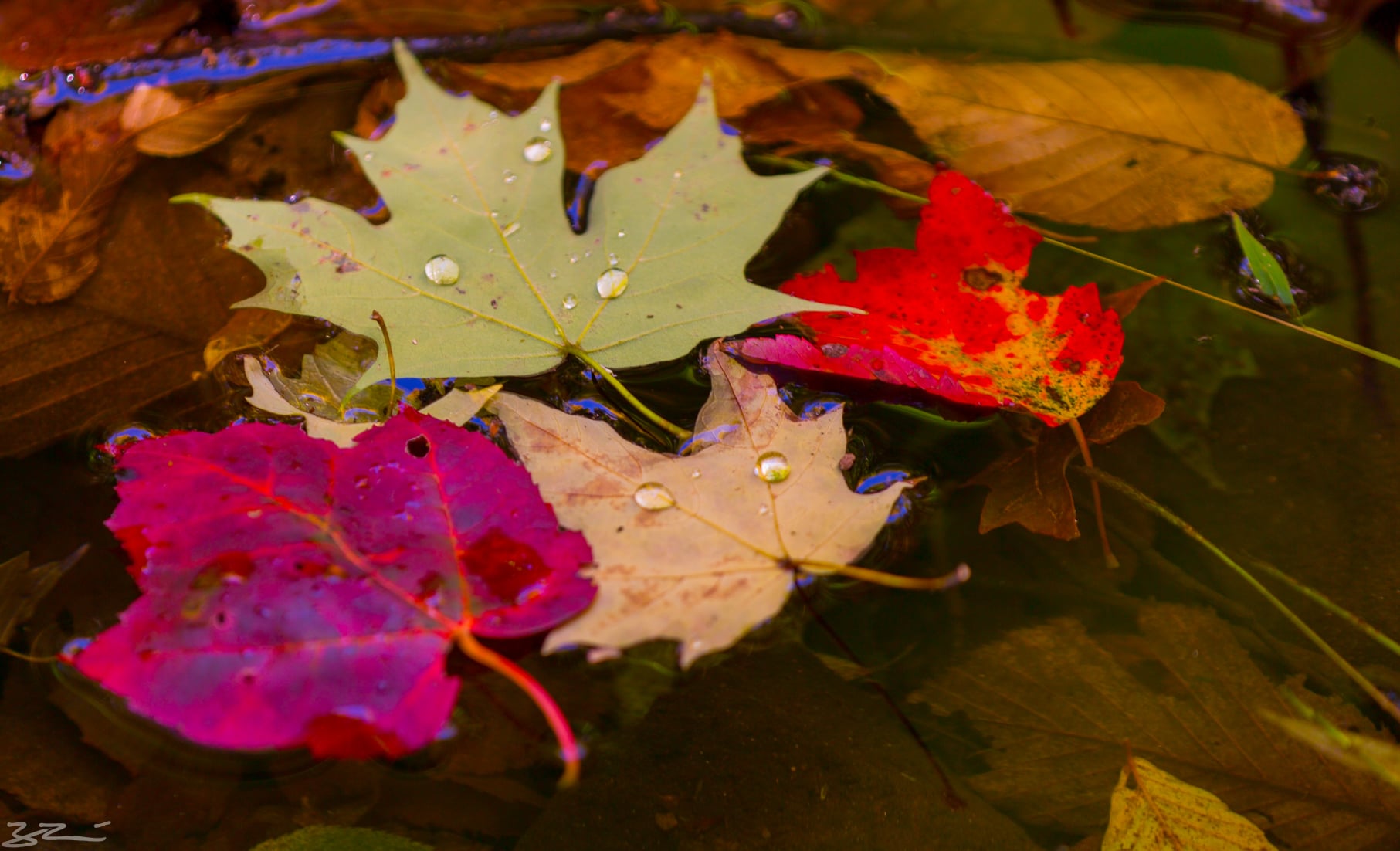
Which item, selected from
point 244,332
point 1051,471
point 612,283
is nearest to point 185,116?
point 244,332

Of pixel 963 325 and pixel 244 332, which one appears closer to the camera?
pixel 963 325

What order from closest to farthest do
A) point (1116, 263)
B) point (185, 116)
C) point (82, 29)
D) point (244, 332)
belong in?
1. point (244, 332)
2. point (1116, 263)
3. point (185, 116)
4. point (82, 29)

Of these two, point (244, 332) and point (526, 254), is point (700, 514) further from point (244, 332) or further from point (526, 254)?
point (244, 332)

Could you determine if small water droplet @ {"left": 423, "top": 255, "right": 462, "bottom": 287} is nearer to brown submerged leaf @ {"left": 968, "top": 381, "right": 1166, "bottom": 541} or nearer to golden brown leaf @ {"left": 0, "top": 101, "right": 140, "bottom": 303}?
golden brown leaf @ {"left": 0, "top": 101, "right": 140, "bottom": 303}

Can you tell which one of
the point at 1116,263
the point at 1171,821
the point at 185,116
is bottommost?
the point at 1171,821

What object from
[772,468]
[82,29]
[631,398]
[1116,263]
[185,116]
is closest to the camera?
[772,468]

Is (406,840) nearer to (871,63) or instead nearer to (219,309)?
(219,309)

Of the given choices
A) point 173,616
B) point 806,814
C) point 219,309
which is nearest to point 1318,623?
point 806,814

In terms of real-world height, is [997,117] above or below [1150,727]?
above
